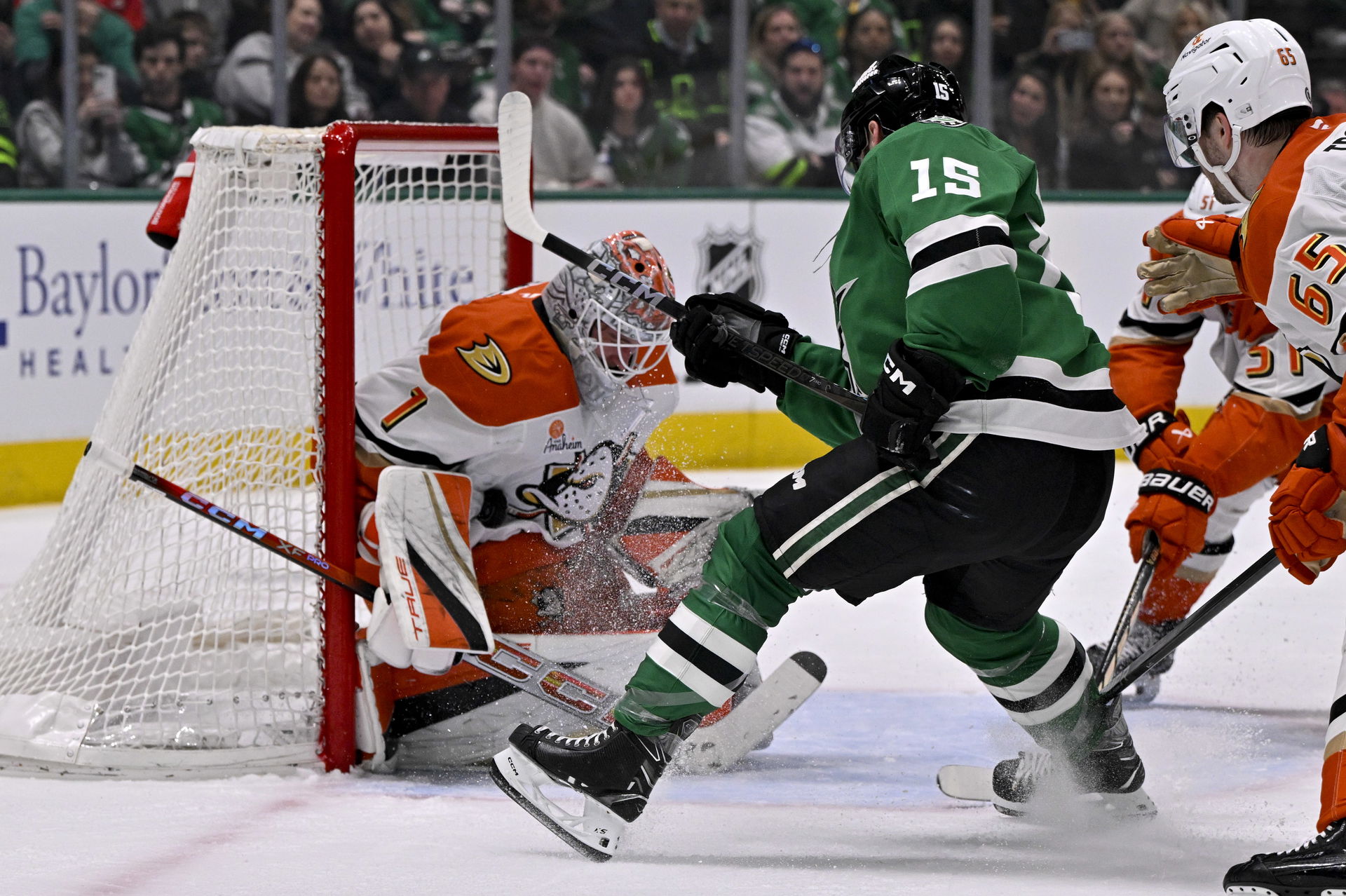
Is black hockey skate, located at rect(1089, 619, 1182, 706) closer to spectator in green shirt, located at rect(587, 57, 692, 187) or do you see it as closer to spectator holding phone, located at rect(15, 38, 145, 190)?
spectator in green shirt, located at rect(587, 57, 692, 187)

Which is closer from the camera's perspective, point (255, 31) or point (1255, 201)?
point (1255, 201)

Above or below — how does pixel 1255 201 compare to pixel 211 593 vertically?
above

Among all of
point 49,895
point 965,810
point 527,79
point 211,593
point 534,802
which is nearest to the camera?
point 49,895

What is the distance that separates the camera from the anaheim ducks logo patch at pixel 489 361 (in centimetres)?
260

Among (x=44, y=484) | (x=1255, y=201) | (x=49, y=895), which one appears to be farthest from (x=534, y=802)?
(x=44, y=484)

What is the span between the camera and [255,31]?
212 inches

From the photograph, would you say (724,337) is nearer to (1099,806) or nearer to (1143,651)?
(1099,806)

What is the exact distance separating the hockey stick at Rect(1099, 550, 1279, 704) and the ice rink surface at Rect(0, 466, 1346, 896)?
0.67ft

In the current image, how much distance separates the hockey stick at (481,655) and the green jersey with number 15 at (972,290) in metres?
0.76

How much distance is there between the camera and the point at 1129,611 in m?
2.92

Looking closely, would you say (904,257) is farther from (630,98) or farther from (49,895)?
(630,98)

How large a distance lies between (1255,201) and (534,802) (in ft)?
3.86

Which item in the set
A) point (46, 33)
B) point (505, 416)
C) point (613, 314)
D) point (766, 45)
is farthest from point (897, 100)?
→ point (766, 45)

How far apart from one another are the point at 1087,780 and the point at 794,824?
436mm
